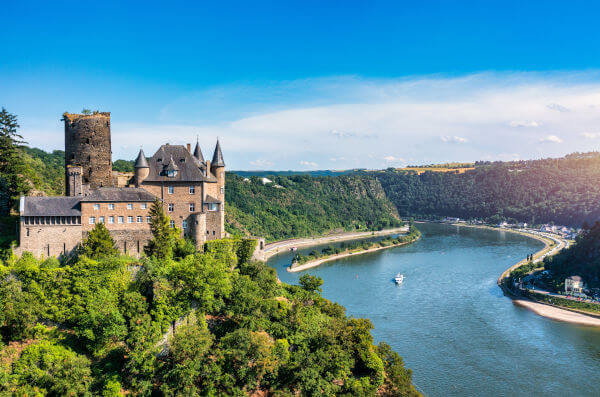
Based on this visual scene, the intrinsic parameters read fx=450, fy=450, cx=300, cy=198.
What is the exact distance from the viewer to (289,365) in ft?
76.0

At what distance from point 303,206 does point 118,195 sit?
8506 centimetres

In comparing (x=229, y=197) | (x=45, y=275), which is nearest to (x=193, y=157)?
(x=45, y=275)

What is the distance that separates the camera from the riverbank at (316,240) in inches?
3204

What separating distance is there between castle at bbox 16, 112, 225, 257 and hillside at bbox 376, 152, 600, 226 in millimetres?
99197

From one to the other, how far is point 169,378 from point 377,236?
90130 mm

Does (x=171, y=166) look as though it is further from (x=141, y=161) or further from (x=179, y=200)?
(x=179, y=200)

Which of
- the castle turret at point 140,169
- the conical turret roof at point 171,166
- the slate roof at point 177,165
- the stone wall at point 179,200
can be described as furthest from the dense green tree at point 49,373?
the conical turret roof at point 171,166

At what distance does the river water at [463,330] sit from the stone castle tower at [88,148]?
83.4ft

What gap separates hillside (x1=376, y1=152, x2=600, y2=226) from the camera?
11606 centimetres

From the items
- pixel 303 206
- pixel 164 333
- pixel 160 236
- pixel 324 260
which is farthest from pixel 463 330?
pixel 303 206

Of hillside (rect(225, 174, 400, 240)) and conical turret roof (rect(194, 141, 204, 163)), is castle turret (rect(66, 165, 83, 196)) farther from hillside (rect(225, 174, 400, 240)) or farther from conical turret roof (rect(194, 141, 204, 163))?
hillside (rect(225, 174, 400, 240))

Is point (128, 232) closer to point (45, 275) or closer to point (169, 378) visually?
→ point (45, 275)

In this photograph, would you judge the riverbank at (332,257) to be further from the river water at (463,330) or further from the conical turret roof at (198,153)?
the conical turret roof at (198,153)

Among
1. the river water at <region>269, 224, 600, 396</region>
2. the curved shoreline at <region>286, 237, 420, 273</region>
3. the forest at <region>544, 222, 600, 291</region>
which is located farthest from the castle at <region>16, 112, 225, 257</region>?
the forest at <region>544, 222, 600, 291</region>
